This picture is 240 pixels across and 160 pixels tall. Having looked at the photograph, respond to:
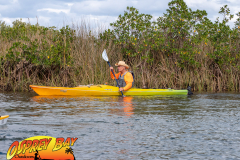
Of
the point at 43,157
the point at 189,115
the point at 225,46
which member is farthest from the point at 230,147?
the point at 225,46

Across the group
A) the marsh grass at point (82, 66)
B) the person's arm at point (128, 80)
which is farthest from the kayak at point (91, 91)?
the marsh grass at point (82, 66)

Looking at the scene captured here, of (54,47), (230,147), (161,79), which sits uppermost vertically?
(54,47)

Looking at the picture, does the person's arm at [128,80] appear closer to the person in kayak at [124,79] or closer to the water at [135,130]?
the person in kayak at [124,79]

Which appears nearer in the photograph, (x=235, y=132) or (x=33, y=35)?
(x=235, y=132)

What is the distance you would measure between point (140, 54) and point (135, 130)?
986 centimetres

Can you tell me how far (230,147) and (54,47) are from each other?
420 inches

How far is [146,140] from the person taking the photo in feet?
16.0

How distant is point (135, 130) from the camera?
5586 mm

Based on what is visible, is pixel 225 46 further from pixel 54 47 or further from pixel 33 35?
pixel 33 35

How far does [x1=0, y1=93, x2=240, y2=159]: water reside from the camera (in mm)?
4285

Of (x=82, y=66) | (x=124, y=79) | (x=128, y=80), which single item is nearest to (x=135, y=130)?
(x=128, y=80)

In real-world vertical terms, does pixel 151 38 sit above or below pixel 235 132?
above

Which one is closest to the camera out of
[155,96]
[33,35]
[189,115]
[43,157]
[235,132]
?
[43,157]

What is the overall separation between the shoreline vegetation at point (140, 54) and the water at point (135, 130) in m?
5.86
